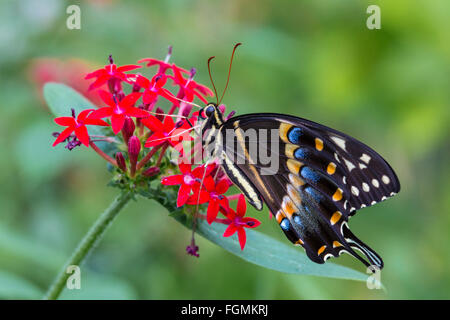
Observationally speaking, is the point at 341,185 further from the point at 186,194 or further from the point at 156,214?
the point at 156,214

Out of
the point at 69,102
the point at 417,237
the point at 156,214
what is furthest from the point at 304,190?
the point at 417,237

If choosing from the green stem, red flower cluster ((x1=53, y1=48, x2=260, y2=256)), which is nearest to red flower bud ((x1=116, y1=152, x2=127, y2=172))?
red flower cluster ((x1=53, y1=48, x2=260, y2=256))

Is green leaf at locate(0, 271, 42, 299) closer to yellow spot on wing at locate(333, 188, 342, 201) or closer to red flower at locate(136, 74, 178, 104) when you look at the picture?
red flower at locate(136, 74, 178, 104)

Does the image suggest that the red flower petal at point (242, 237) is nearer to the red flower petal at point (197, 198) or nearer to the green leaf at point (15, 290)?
the red flower petal at point (197, 198)

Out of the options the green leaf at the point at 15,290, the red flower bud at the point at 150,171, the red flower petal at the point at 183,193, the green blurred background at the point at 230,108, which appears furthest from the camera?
the green blurred background at the point at 230,108

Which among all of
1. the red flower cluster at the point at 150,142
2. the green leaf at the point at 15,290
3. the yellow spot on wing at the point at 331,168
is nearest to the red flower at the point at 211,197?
the red flower cluster at the point at 150,142

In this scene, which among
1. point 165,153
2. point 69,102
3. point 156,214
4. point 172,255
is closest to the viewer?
point 165,153
